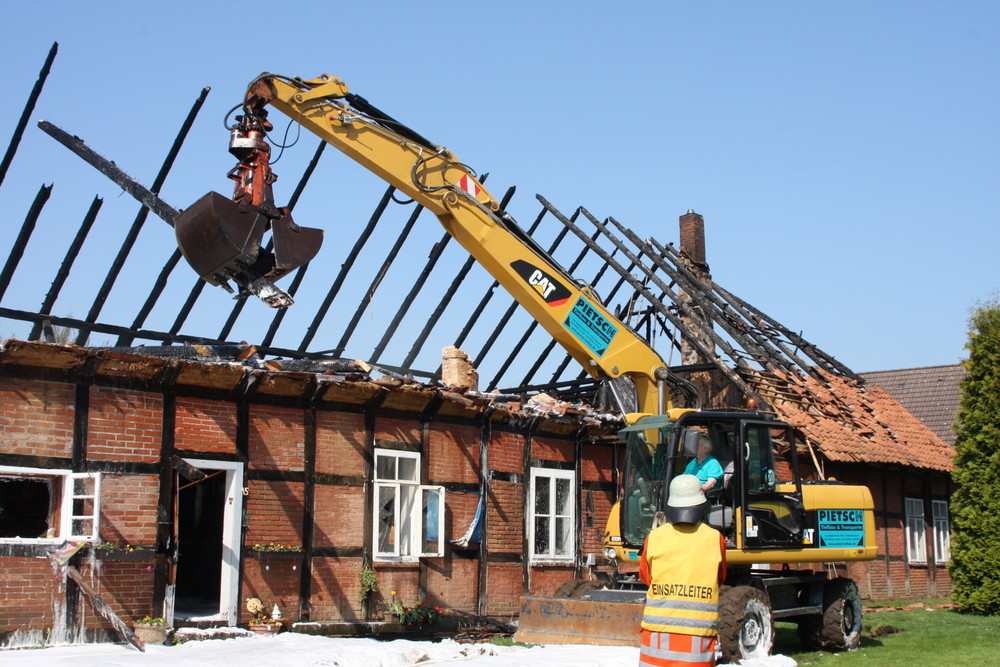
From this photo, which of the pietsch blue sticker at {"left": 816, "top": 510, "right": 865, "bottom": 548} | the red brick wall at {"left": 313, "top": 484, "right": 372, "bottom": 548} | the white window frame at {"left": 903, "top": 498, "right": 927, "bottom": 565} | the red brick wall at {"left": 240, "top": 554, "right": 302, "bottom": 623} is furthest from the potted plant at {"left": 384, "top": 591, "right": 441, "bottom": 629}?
the white window frame at {"left": 903, "top": 498, "right": 927, "bottom": 565}

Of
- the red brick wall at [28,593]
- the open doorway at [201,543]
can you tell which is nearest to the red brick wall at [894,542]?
the open doorway at [201,543]

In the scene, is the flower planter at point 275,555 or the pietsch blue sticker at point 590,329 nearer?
the flower planter at point 275,555

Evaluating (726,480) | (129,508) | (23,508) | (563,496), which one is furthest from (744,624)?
(23,508)

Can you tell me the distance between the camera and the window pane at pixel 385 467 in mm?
12656

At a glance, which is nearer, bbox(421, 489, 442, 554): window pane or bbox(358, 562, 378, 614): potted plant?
bbox(358, 562, 378, 614): potted plant

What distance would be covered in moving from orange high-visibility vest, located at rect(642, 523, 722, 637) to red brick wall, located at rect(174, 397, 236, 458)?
21.4 feet

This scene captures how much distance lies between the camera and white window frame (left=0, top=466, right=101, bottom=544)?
984 centimetres

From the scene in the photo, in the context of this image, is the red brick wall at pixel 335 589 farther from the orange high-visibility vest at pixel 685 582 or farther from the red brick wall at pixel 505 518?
the orange high-visibility vest at pixel 685 582

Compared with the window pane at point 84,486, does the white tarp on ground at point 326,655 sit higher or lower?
lower

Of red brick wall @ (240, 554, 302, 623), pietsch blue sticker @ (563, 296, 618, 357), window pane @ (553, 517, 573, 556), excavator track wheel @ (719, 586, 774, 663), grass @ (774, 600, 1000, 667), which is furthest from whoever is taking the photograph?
window pane @ (553, 517, 573, 556)

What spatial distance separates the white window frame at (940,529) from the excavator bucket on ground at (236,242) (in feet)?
49.9

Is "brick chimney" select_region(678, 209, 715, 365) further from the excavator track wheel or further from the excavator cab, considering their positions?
the excavator track wheel

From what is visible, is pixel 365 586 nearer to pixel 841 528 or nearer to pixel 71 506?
pixel 71 506

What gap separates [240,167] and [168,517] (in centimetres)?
368
